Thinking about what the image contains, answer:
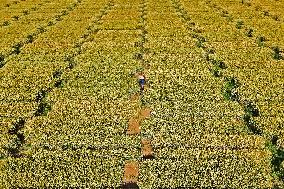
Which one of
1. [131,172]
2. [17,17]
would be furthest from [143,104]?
[17,17]

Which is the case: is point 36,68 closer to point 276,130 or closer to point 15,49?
point 15,49

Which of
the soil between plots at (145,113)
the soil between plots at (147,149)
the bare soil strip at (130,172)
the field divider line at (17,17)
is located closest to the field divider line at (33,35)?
the field divider line at (17,17)

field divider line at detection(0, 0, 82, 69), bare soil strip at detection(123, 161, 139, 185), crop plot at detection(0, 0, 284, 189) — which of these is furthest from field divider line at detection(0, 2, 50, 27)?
bare soil strip at detection(123, 161, 139, 185)

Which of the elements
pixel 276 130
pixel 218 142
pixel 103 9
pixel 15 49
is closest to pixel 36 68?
pixel 15 49

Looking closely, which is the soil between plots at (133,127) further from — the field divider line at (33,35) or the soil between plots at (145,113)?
the field divider line at (33,35)

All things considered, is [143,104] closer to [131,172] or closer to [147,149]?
[147,149]
